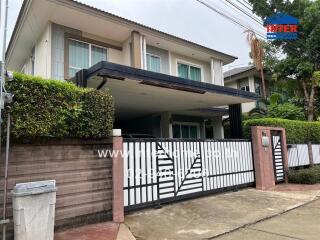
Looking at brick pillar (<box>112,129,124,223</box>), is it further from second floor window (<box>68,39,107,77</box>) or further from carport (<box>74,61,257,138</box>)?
second floor window (<box>68,39,107,77</box>)

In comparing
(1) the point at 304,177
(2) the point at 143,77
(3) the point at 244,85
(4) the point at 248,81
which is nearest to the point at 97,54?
(2) the point at 143,77

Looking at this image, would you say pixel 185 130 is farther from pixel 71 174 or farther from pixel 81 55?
pixel 71 174

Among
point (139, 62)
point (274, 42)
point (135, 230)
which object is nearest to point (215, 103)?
point (139, 62)

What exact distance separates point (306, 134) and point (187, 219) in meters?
11.1

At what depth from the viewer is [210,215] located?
23.1 ft

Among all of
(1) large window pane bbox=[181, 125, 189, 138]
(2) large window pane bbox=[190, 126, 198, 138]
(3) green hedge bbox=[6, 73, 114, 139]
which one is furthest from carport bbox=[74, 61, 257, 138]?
(2) large window pane bbox=[190, 126, 198, 138]

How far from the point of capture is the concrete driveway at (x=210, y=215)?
18.9ft

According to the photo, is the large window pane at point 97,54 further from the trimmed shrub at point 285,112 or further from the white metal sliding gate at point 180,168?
the trimmed shrub at point 285,112

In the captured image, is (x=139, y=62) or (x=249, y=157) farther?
(x=139, y=62)

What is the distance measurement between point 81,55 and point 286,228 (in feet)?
31.0

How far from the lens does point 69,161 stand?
5.96 meters

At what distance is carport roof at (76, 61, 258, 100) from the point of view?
690cm

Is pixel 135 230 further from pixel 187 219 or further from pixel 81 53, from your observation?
pixel 81 53

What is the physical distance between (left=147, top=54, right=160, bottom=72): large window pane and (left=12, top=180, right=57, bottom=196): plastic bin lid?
1001cm
